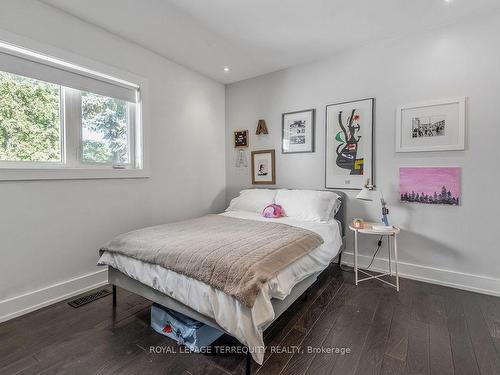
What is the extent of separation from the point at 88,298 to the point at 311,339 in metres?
1.96

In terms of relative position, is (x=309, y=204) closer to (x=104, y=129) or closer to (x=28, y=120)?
(x=104, y=129)

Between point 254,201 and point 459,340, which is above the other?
point 254,201

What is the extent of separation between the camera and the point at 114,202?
2.62 m

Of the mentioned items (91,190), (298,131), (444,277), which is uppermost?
(298,131)

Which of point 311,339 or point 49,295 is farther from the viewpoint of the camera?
point 49,295

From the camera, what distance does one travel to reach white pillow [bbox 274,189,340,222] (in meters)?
2.69

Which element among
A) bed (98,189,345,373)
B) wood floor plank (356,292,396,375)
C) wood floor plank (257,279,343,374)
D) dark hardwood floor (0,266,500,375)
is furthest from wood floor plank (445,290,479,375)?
bed (98,189,345,373)

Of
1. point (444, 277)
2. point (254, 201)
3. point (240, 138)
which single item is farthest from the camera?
point (240, 138)

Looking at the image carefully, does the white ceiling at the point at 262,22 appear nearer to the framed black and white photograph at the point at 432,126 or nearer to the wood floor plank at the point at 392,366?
the framed black and white photograph at the point at 432,126

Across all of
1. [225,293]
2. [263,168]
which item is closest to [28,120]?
[225,293]

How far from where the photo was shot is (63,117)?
2.28 metres

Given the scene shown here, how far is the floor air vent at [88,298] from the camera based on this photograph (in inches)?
84.9

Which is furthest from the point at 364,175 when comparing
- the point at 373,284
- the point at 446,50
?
the point at 446,50

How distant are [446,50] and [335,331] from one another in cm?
278
